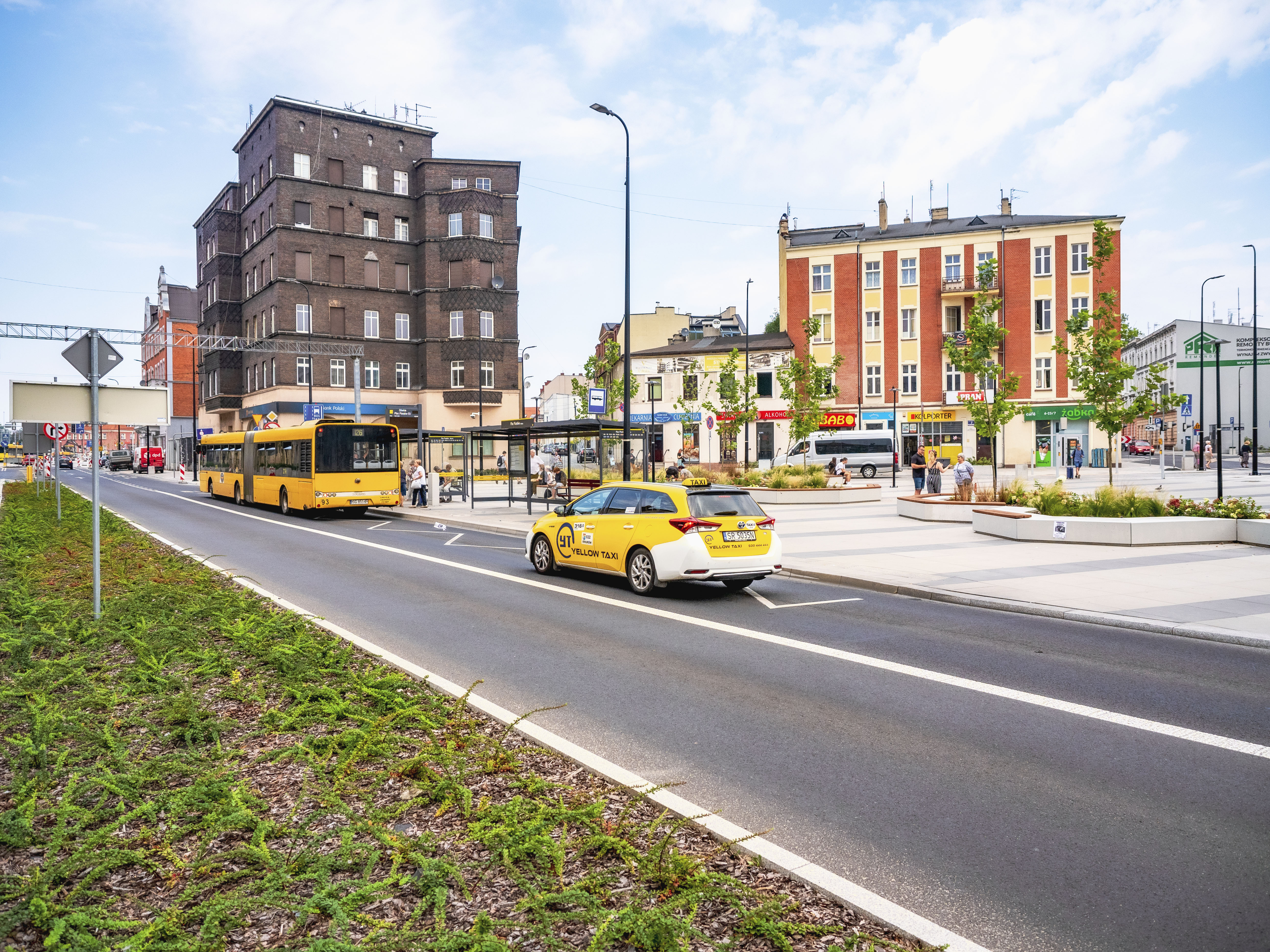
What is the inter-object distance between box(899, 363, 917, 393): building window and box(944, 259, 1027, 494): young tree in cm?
3502

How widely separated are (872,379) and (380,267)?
33.7 metres

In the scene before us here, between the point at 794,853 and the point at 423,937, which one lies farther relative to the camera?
the point at 794,853

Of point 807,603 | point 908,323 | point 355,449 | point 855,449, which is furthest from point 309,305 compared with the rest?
point 807,603

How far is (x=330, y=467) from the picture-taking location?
25594 millimetres

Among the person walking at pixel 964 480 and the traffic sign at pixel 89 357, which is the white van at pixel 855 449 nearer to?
the person walking at pixel 964 480

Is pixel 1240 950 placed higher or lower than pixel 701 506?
lower

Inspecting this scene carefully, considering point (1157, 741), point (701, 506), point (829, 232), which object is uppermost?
point (829, 232)

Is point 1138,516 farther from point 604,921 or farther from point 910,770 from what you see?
point 604,921

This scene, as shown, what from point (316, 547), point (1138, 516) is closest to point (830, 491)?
point (1138, 516)

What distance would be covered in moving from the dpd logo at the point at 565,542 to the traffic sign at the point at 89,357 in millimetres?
6478

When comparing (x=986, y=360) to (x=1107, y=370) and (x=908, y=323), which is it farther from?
(x=908, y=323)

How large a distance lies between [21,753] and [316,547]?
13.2 metres

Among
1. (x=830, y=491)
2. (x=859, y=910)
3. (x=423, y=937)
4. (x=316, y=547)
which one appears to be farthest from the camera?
(x=830, y=491)

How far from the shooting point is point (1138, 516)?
16.6 metres
